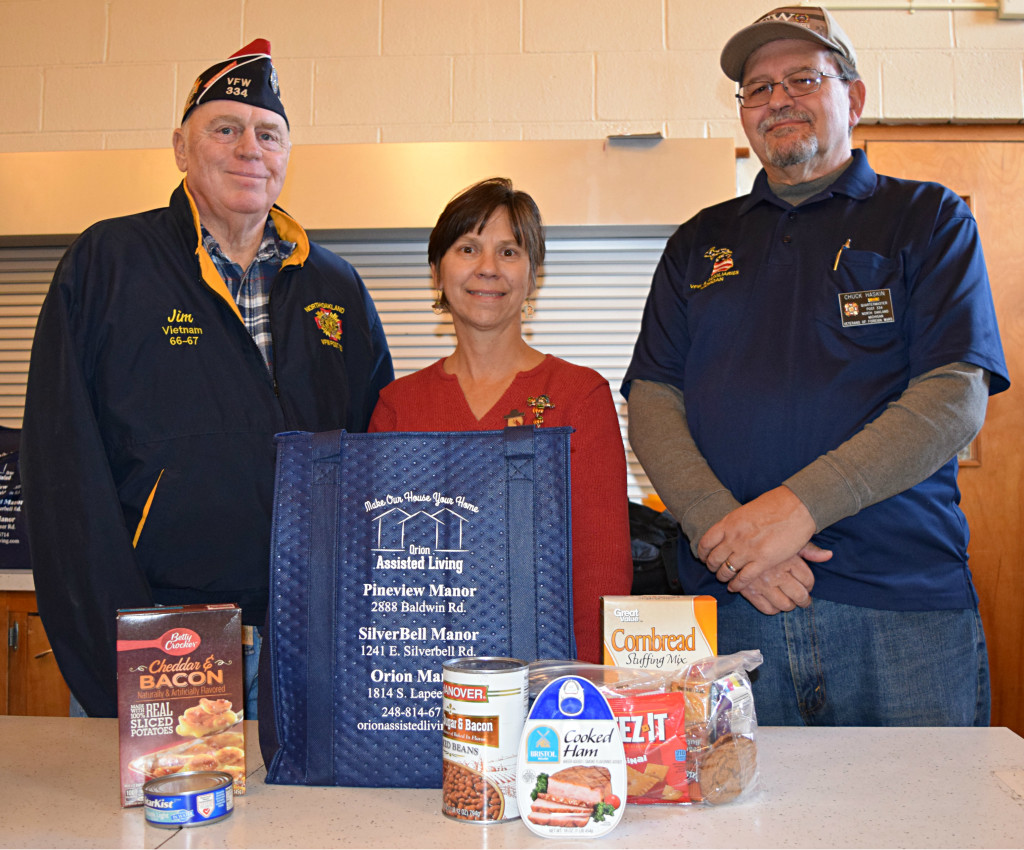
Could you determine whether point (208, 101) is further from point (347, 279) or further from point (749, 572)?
point (749, 572)

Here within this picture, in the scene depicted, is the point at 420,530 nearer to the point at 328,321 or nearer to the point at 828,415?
the point at 828,415

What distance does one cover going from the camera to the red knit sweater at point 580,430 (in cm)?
137

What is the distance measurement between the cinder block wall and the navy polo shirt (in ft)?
5.75

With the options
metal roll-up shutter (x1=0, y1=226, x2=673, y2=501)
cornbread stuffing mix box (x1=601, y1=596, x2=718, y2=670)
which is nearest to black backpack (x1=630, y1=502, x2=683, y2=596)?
metal roll-up shutter (x1=0, y1=226, x2=673, y2=501)

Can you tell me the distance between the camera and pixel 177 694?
2.97 ft

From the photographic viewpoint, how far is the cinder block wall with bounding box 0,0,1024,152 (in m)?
3.26

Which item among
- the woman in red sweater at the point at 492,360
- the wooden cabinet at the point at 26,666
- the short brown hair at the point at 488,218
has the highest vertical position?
the short brown hair at the point at 488,218

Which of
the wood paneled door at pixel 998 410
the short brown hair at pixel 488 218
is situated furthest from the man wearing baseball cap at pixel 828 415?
the wood paneled door at pixel 998 410

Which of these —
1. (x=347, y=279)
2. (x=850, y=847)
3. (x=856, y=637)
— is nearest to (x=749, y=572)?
(x=856, y=637)

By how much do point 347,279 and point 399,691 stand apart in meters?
1.20

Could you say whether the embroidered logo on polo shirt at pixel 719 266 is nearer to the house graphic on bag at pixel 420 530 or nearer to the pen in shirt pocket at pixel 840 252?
the pen in shirt pocket at pixel 840 252

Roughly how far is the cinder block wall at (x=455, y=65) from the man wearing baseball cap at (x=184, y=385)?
157 cm

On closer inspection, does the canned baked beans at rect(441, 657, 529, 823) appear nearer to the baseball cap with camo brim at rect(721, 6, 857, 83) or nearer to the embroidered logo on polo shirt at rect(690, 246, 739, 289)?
the embroidered logo on polo shirt at rect(690, 246, 739, 289)

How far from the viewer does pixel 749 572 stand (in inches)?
57.0
